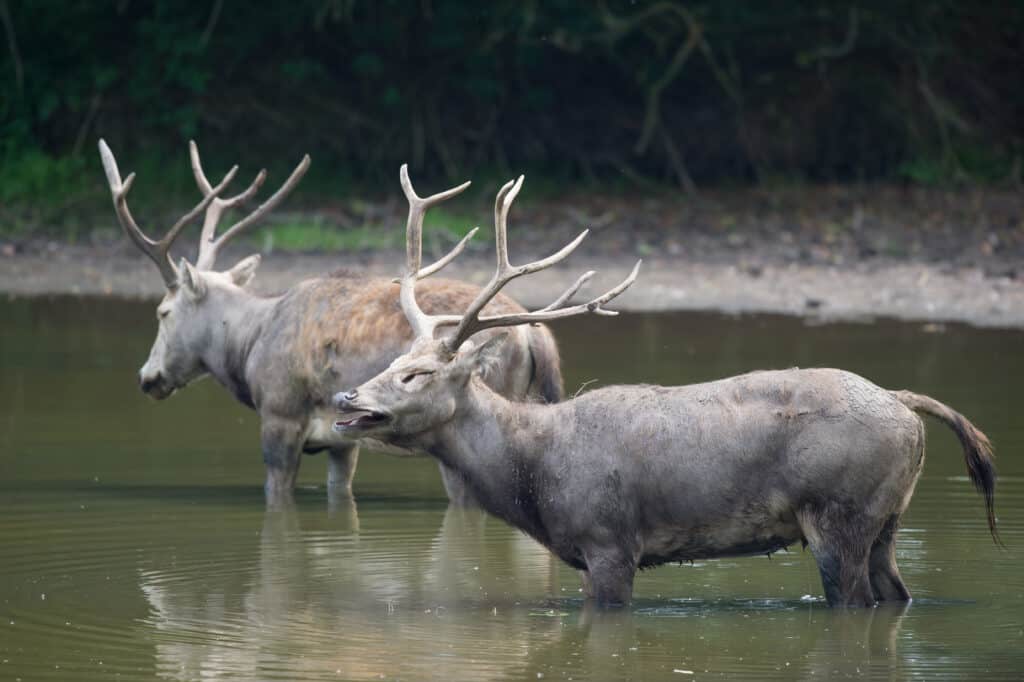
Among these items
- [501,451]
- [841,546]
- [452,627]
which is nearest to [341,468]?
[501,451]

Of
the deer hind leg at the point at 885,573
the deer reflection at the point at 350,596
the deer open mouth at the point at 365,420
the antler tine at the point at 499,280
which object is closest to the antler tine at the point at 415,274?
the antler tine at the point at 499,280

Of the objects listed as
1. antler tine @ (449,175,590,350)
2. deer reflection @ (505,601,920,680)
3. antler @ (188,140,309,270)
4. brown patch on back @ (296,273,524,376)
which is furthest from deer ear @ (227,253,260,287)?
deer reflection @ (505,601,920,680)

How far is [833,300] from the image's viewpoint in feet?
56.8

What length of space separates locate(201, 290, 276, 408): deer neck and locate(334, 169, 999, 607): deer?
282 centimetres

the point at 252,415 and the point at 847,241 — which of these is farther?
the point at 847,241

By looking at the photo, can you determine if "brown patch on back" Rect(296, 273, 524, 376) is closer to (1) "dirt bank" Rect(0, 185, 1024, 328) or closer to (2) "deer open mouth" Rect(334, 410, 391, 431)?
(2) "deer open mouth" Rect(334, 410, 391, 431)

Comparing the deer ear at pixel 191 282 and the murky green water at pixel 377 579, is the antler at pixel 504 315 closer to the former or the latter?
the murky green water at pixel 377 579

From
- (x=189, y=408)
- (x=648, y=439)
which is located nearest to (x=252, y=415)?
(x=189, y=408)

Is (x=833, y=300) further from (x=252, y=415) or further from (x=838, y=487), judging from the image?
(x=838, y=487)

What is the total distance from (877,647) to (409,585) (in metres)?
2.22

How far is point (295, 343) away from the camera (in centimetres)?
1076

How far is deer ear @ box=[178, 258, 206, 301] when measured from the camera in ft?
37.9

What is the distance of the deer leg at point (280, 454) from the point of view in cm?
1079

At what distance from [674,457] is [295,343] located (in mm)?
3160
